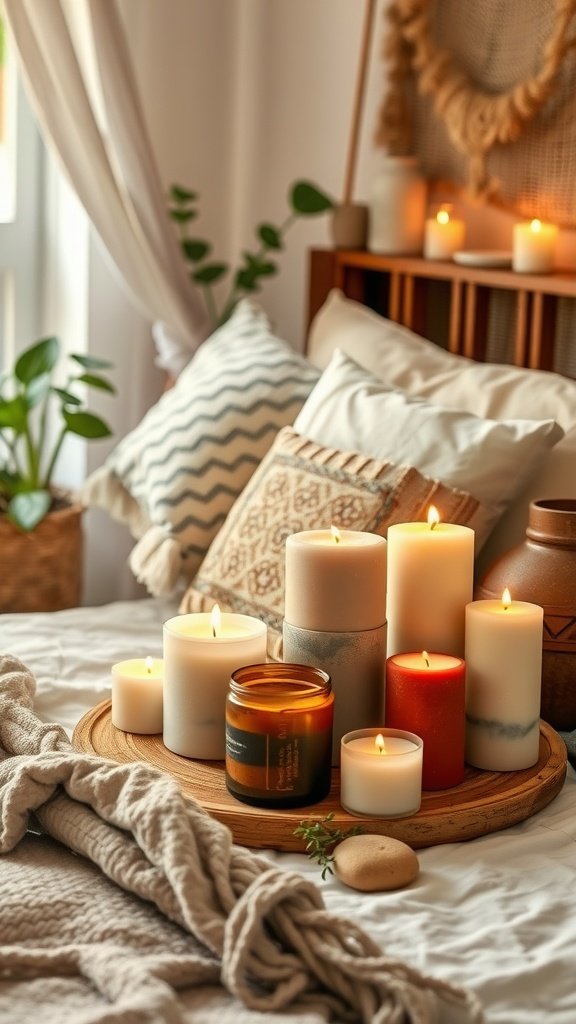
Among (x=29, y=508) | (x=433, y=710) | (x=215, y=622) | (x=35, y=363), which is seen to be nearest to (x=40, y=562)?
(x=29, y=508)

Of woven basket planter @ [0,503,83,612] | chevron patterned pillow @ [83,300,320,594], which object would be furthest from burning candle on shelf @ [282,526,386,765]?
woven basket planter @ [0,503,83,612]

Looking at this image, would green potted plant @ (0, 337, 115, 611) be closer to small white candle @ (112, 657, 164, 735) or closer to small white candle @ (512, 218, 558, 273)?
small white candle @ (512, 218, 558, 273)

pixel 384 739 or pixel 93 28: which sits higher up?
pixel 93 28

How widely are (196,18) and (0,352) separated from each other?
0.83 metres

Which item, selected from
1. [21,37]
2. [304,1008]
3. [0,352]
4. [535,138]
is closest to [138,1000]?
[304,1008]

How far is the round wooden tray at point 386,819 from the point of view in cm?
117

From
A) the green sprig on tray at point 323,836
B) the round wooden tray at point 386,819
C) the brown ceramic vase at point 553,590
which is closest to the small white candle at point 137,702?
the round wooden tray at point 386,819

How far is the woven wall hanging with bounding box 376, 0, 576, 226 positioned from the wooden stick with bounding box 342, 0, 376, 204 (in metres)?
0.04

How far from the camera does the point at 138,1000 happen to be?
88 centimetres

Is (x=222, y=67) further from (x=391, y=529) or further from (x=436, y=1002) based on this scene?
(x=436, y=1002)

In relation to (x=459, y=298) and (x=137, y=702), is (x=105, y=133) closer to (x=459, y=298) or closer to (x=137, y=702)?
(x=459, y=298)

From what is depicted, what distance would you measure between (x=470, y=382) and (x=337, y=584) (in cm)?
75

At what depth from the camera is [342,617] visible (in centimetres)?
126

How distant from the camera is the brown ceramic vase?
56.7 inches
